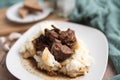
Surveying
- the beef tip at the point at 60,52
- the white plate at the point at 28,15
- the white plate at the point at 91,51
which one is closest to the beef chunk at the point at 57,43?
the beef tip at the point at 60,52

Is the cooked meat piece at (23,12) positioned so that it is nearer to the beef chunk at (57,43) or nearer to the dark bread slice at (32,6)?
the dark bread slice at (32,6)

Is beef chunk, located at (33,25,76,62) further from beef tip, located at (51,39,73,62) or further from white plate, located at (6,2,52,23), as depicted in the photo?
white plate, located at (6,2,52,23)

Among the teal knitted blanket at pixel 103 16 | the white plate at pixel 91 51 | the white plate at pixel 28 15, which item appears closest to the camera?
the white plate at pixel 91 51

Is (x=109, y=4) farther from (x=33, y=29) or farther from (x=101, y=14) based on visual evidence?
(x=33, y=29)

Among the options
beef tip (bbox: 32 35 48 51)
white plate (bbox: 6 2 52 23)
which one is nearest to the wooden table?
white plate (bbox: 6 2 52 23)

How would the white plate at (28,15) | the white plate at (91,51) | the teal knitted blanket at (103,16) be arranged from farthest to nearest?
the white plate at (28,15) < the teal knitted blanket at (103,16) < the white plate at (91,51)
